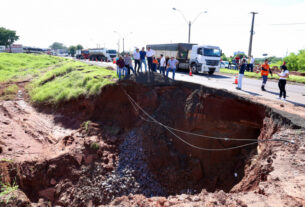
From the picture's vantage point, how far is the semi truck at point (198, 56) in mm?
20188

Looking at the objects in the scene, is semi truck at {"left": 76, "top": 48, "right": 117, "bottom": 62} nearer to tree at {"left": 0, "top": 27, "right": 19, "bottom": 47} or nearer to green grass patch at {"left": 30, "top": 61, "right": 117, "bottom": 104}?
green grass patch at {"left": 30, "top": 61, "right": 117, "bottom": 104}

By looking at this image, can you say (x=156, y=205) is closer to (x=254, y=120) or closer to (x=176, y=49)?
(x=254, y=120)

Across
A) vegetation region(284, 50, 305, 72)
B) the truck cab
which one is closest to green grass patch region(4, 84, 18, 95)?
the truck cab

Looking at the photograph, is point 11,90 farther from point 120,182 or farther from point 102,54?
point 102,54

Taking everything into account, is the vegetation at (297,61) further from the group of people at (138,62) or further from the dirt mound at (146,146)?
the dirt mound at (146,146)

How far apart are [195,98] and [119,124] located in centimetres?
435

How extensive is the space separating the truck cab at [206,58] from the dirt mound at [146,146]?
9.20 m

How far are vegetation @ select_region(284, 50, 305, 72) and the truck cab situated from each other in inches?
Result: 785

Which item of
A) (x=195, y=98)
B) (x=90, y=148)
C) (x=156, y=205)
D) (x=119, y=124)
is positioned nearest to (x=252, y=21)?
(x=195, y=98)

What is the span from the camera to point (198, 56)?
20484 millimetres

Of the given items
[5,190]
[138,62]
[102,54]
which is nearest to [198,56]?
[138,62]

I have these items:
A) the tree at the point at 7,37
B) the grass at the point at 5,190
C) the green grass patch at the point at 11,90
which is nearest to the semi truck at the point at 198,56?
the green grass patch at the point at 11,90

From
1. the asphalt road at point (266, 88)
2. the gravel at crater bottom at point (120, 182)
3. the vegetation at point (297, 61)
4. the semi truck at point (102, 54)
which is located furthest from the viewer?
the semi truck at point (102, 54)

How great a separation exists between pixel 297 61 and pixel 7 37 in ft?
257
